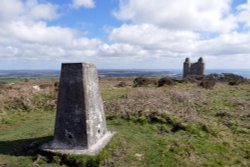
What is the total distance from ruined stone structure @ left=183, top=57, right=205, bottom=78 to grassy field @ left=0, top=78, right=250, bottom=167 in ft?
108

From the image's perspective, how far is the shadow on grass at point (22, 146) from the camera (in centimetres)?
1075

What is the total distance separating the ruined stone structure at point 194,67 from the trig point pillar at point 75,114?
143ft

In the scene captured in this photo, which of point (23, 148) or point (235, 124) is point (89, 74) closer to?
point (23, 148)

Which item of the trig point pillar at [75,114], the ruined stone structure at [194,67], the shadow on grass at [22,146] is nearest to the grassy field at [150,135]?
the shadow on grass at [22,146]

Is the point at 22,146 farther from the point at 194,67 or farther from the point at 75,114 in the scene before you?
the point at 194,67

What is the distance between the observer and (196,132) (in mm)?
12867

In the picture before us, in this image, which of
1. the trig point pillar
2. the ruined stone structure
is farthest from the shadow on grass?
the ruined stone structure

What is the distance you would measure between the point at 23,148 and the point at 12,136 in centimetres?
219

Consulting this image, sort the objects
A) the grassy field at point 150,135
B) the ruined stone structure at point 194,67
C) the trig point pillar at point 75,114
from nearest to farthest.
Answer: the grassy field at point 150,135 → the trig point pillar at point 75,114 → the ruined stone structure at point 194,67

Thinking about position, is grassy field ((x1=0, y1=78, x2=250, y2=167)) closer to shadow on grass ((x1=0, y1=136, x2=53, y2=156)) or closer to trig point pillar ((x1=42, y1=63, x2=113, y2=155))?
shadow on grass ((x1=0, y1=136, x2=53, y2=156))

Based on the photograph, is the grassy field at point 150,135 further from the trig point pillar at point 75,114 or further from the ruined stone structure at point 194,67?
the ruined stone structure at point 194,67

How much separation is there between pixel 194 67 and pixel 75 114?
1811 inches

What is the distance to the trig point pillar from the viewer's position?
10438 mm

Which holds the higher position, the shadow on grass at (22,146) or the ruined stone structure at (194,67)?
the ruined stone structure at (194,67)
